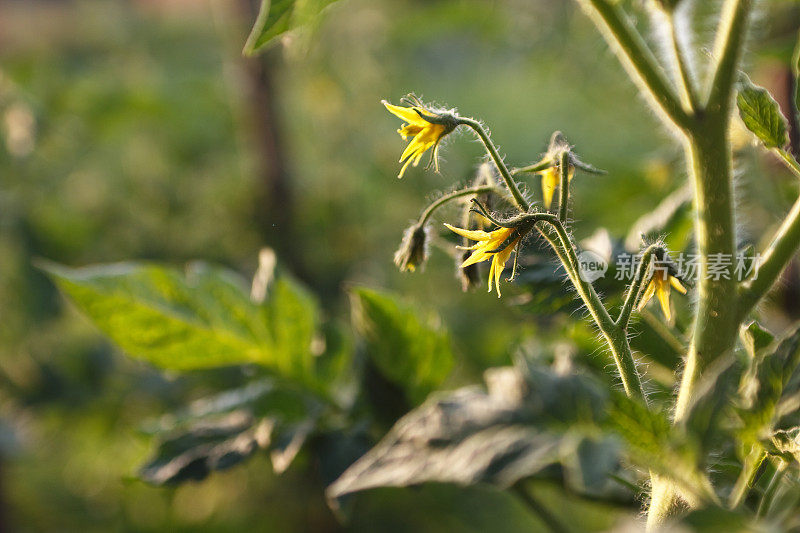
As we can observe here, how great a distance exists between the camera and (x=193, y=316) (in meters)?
0.41

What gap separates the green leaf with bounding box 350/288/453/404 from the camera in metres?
0.38

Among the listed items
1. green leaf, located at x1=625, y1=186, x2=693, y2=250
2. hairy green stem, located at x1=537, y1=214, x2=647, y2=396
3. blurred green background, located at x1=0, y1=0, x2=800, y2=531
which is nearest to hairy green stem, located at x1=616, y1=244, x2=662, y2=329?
hairy green stem, located at x1=537, y1=214, x2=647, y2=396

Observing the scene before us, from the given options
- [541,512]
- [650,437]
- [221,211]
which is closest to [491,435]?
[650,437]

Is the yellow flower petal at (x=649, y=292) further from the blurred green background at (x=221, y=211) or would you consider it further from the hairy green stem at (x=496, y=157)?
the blurred green background at (x=221, y=211)

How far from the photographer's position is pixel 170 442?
0.37 m

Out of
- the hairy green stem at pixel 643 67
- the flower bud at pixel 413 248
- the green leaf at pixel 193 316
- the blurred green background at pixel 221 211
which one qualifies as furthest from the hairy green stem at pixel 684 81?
the blurred green background at pixel 221 211

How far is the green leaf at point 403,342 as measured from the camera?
1.25ft

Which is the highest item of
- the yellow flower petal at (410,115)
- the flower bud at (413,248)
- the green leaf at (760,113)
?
the yellow flower petal at (410,115)

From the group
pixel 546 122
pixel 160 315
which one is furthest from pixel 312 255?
pixel 546 122

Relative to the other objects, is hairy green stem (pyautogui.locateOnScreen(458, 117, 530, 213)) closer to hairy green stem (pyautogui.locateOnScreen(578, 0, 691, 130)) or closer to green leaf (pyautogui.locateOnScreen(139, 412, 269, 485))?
hairy green stem (pyautogui.locateOnScreen(578, 0, 691, 130))

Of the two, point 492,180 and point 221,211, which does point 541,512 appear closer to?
point 492,180

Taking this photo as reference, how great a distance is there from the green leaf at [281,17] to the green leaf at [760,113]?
0.16 metres

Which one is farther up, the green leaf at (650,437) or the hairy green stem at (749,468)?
the green leaf at (650,437)

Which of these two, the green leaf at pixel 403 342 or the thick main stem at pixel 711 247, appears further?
the green leaf at pixel 403 342
